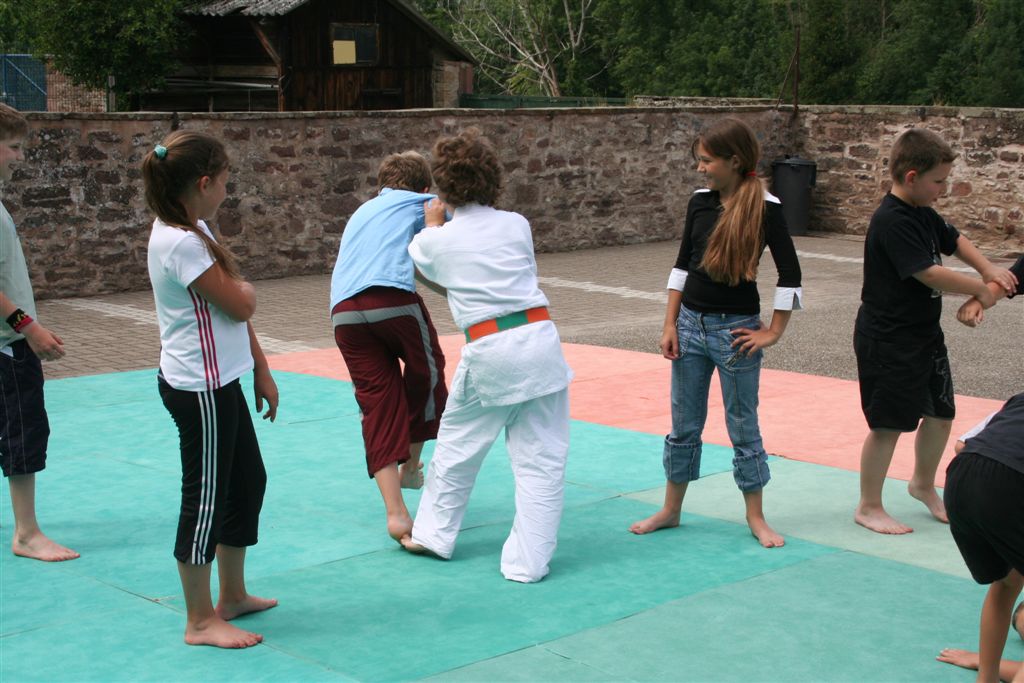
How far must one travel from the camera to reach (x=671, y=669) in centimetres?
379

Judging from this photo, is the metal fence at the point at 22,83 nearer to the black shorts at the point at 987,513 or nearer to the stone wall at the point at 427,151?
the stone wall at the point at 427,151

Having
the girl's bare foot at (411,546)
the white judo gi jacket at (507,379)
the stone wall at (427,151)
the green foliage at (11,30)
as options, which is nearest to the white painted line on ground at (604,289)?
the stone wall at (427,151)

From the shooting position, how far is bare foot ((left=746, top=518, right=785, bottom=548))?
5000 millimetres

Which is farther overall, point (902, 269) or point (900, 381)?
point (900, 381)

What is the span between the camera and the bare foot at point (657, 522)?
520cm

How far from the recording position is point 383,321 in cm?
519

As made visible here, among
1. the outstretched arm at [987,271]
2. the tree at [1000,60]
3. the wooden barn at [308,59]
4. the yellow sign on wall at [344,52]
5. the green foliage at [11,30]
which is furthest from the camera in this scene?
the green foliage at [11,30]

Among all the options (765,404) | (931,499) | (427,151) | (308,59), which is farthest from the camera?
(308,59)

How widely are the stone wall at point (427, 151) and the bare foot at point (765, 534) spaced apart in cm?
885

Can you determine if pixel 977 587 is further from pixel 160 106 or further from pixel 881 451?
pixel 160 106

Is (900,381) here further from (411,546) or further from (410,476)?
(410,476)

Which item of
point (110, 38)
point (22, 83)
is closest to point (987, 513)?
point (110, 38)

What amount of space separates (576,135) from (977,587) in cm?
1189

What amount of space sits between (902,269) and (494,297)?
163 cm
